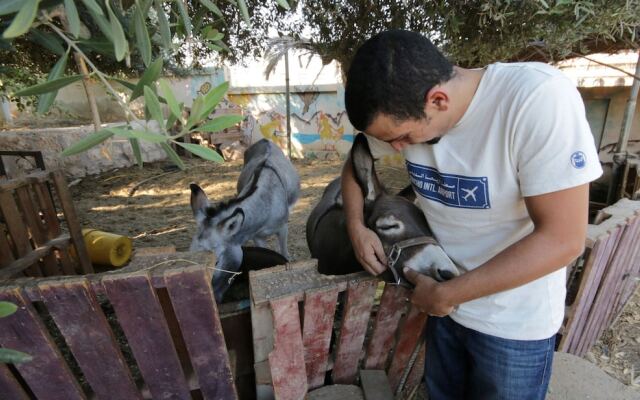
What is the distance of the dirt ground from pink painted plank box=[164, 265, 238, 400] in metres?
2.78

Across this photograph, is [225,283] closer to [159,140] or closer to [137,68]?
[159,140]

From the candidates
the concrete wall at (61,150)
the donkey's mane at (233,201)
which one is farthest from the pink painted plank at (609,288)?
the concrete wall at (61,150)

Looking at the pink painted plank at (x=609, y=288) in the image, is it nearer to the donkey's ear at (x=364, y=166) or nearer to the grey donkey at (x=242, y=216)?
the donkey's ear at (x=364, y=166)

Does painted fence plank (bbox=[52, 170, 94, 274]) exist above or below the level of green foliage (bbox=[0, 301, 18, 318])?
below

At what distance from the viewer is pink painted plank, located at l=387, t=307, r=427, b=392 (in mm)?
1930

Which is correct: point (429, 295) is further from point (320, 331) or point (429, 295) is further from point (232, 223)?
point (232, 223)

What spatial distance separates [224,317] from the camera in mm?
1704

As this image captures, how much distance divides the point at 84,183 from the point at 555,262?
33.3ft

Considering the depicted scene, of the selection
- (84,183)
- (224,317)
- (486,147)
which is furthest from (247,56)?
(84,183)

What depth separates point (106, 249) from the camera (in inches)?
149

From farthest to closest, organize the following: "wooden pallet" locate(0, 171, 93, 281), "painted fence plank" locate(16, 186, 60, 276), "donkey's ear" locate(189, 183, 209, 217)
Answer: "donkey's ear" locate(189, 183, 209, 217)
"painted fence plank" locate(16, 186, 60, 276)
"wooden pallet" locate(0, 171, 93, 281)

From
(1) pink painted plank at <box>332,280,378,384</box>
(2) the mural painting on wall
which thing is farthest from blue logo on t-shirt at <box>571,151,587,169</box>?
(2) the mural painting on wall

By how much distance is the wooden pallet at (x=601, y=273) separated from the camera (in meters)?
2.07

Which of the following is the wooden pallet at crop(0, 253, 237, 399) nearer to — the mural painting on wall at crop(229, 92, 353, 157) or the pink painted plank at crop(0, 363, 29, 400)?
the pink painted plank at crop(0, 363, 29, 400)
